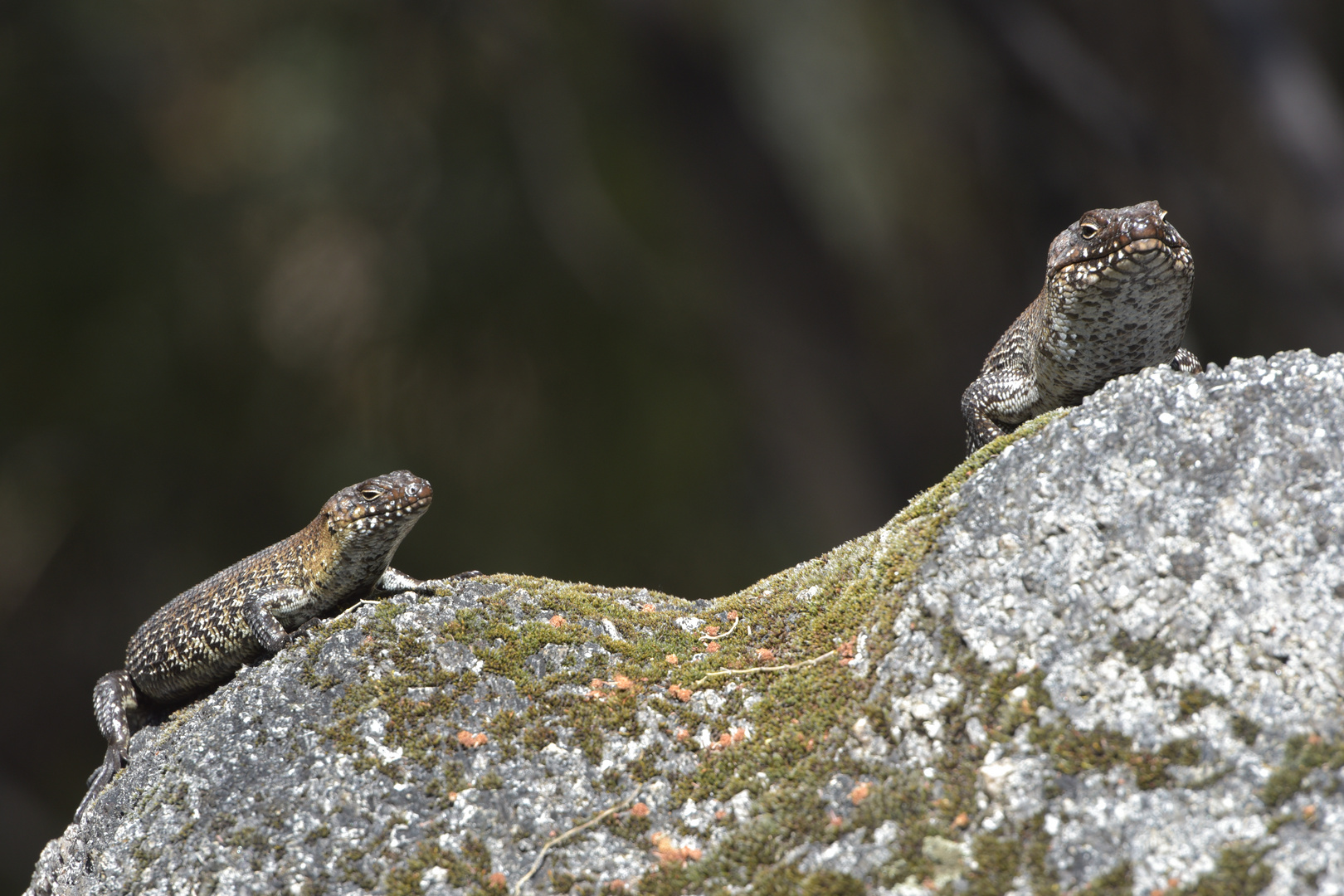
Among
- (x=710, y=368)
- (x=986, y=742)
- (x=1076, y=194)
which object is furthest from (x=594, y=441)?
(x=986, y=742)

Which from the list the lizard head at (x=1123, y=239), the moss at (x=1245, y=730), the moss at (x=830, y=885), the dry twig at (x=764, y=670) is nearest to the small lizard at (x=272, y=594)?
the dry twig at (x=764, y=670)

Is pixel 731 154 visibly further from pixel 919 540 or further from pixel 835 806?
pixel 835 806

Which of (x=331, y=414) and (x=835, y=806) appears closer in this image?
(x=835, y=806)

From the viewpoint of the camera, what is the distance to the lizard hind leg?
5660 millimetres

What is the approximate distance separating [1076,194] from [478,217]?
7.26m

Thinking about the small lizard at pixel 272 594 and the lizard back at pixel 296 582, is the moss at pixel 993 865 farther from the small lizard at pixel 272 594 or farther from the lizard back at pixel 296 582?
the lizard back at pixel 296 582

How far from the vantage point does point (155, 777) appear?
13.9 ft

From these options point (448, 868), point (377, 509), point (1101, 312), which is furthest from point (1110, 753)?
point (377, 509)

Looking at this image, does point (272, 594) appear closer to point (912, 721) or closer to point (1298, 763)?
point (912, 721)

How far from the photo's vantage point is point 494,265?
44.5 feet

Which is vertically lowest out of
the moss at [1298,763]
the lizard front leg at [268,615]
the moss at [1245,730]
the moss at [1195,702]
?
the moss at [1298,763]

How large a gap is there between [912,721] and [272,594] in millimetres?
3470

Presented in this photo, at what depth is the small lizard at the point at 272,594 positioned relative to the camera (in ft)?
18.0

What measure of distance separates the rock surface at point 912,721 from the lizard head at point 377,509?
0.92 meters
